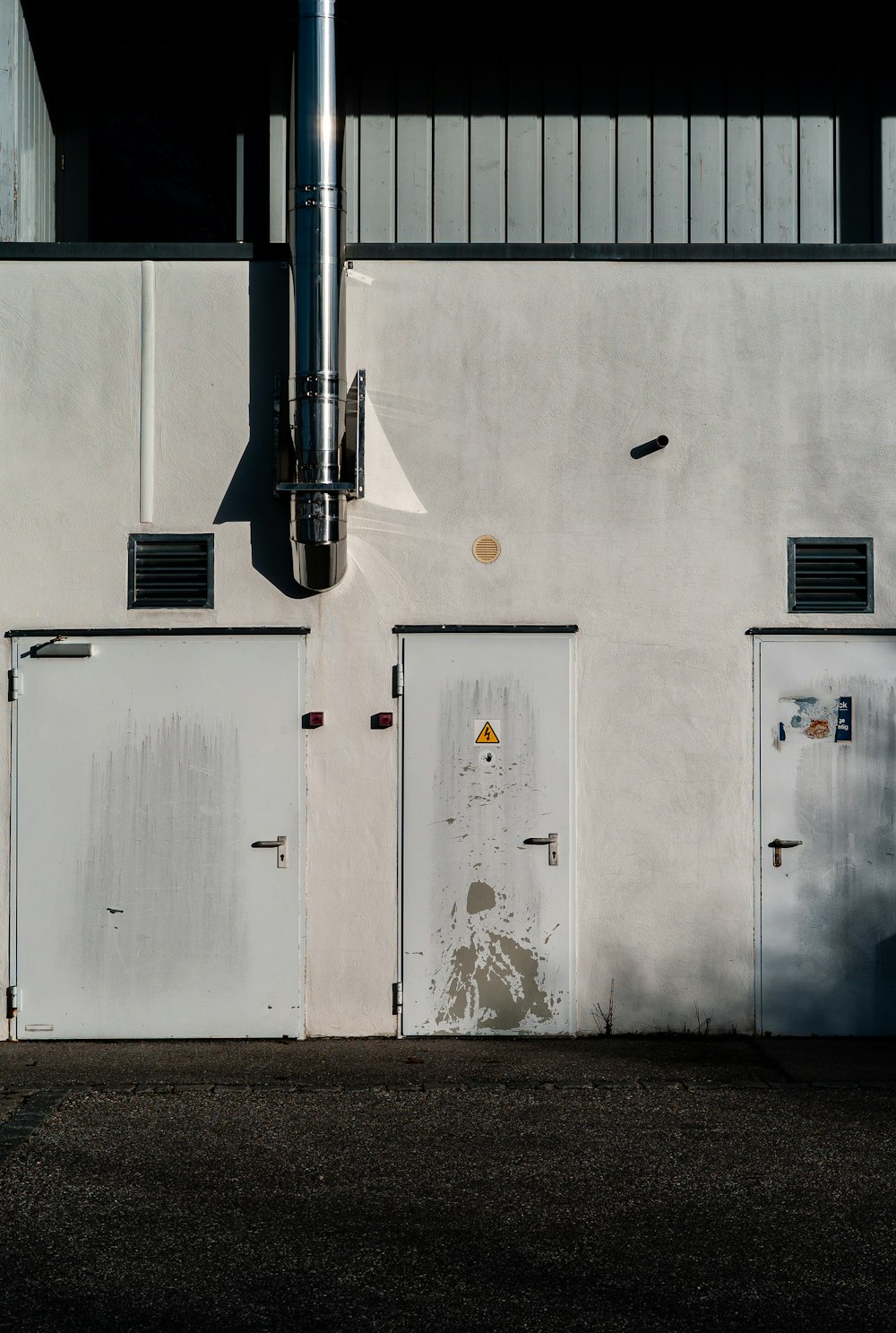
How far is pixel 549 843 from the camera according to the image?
7.21 m

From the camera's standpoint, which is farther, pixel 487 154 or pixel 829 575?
→ pixel 487 154

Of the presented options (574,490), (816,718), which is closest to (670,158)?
(574,490)

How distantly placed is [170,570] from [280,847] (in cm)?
178

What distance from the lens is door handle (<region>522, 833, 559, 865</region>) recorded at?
720cm

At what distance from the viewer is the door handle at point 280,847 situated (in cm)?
717

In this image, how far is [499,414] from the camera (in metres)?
7.37

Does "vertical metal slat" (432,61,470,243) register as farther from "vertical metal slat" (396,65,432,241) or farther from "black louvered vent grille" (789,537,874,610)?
"black louvered vent grille" (789,537,874,610)

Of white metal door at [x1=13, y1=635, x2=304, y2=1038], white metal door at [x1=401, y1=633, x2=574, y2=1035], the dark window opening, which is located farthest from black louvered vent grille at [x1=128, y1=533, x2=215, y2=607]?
the dark window opening

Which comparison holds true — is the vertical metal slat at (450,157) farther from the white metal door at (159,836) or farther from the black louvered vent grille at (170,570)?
the white metal door at (159,836)

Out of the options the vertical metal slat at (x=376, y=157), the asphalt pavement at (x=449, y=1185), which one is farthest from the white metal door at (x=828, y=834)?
the vertical metal slat at (x=376, y=157)

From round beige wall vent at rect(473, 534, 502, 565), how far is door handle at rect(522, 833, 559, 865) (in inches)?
65.3

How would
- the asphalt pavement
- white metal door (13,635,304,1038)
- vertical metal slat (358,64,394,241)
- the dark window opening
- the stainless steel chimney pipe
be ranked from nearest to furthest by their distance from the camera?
the asphalt pavement
the stainless steel chimney pipe
white metal door (13,635,304,1038)
vertical metal slat (358,64,394,241)
the dark window opening

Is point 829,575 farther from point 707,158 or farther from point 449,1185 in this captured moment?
point 449,1185

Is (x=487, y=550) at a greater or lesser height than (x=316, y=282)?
lesser
